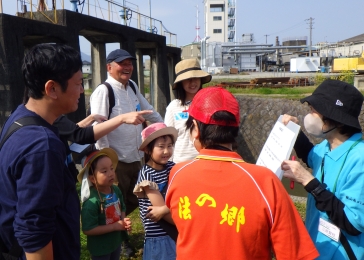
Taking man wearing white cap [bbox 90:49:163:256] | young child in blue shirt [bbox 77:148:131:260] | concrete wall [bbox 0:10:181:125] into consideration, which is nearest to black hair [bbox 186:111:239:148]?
young child in blue shirt [bbox 77:148:131:260]

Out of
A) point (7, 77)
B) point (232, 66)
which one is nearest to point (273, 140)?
point (7, 77)

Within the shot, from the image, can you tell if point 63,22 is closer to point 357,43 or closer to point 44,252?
point 44,252

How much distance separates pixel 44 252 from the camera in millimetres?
1637

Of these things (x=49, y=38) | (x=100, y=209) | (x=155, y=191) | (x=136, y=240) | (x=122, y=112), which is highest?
(x=49, y=38)

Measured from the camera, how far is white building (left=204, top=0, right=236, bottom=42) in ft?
218

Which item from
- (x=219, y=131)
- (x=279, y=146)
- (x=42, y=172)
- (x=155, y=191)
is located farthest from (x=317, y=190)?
(x=42, y=172)

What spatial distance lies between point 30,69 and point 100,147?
75.7 inches

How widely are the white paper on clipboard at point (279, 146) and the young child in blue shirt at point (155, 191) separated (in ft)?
2.90

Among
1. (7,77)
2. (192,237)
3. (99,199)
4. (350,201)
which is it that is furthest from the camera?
(7,77)

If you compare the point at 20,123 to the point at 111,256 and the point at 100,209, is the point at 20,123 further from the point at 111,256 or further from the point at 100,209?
the point at 111,256

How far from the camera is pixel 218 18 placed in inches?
2635

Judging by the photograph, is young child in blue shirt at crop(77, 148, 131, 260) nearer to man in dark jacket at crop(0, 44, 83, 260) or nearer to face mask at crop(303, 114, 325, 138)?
man in dark jacket at crop(0, 44, 83, 260)

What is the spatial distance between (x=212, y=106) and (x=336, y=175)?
32.8 inches

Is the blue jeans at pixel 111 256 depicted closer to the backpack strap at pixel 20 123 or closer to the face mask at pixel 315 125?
the backpack strap at pixel 20 123
